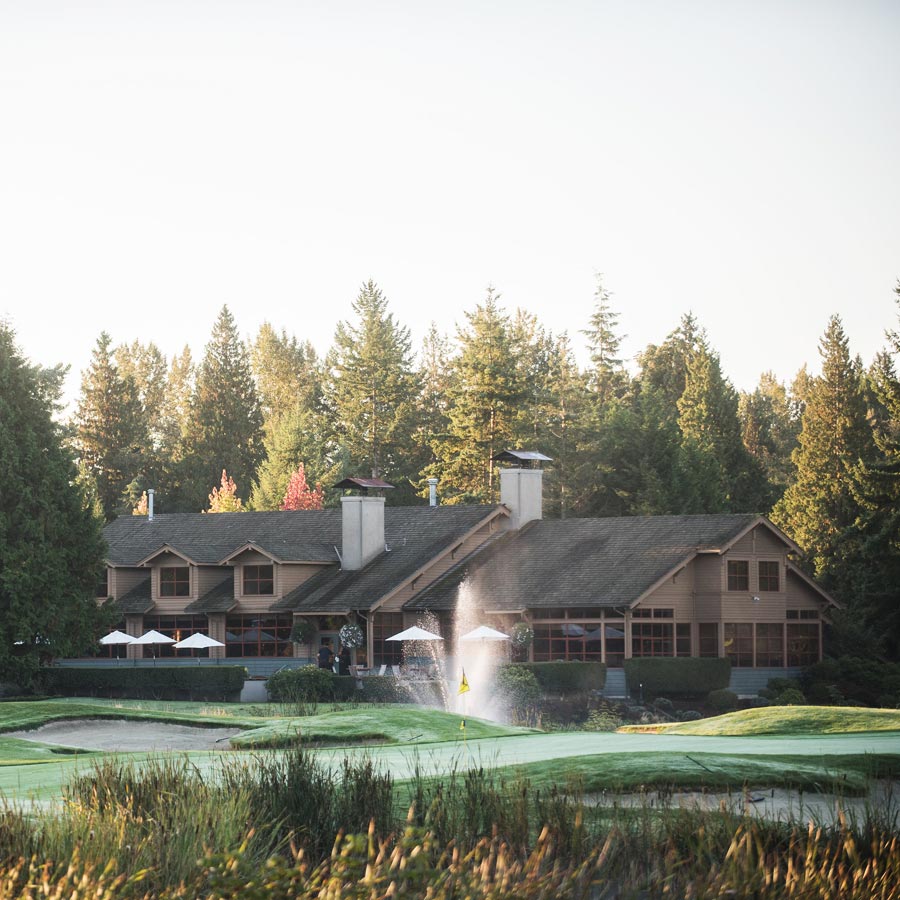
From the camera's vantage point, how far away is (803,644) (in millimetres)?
53094

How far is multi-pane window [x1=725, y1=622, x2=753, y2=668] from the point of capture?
Result: 50.8 m

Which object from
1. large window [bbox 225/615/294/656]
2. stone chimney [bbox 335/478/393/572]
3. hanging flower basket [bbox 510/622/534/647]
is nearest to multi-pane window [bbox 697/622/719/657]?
hanging flower basket [bbox 510/622/534/647]

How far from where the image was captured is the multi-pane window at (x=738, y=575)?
169 feet

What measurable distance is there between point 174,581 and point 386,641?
9.24m

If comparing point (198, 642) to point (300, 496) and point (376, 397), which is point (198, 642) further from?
point (376, 397)

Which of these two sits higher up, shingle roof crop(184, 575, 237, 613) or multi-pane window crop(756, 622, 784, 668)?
shingle roof crop(184, 575, 237, 613)

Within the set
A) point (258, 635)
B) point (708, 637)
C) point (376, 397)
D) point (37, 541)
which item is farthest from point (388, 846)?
point (376, 397)

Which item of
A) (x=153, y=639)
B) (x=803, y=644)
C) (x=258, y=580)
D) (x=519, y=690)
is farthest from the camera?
(x=258, y=580)

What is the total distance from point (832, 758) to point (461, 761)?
4.74m

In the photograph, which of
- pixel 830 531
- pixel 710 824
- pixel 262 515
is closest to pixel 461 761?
pixel 710 824

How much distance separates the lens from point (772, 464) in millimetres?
96875

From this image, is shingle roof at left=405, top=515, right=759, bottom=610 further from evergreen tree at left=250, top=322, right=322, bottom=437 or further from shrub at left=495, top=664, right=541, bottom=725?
A: evergreen tree at left=250, top=322, right=322, bottom=437

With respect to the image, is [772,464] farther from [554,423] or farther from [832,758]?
[832,758]

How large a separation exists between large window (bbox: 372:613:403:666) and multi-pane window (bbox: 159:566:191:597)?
8179 millimetres
